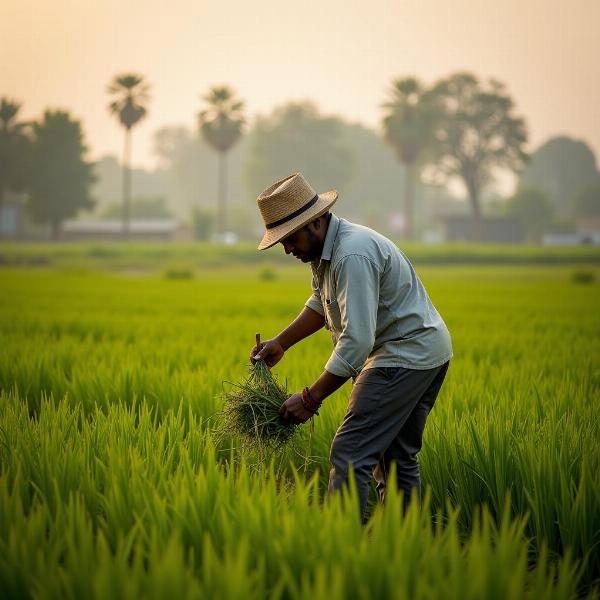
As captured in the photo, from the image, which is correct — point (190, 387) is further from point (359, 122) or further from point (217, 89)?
point (359, 122)

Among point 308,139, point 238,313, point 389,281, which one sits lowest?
point 238,313

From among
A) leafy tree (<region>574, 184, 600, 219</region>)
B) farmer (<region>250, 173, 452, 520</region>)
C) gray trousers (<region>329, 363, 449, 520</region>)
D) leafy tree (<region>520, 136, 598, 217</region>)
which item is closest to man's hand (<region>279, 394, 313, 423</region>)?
farmer (<region>250, 173, 452, 520</region>)

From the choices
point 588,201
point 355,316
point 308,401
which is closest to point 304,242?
point 355,316

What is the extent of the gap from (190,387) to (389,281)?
212 cm

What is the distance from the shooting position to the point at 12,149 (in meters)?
60.7

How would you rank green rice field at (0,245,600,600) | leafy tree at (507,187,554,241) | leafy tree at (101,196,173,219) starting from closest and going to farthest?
green rice field at (0,245,600,600) → leafy tree at (507,187,554,241) → leafy tree at (101,196,173,219)

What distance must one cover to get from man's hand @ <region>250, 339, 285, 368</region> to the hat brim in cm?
58

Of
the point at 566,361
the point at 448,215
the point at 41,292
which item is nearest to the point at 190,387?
the point at 566,361

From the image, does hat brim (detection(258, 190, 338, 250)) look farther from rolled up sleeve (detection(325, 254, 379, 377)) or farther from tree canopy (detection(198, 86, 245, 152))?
tree canopy (detection(198, 86, 245, 152))

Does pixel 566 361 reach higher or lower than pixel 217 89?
lower

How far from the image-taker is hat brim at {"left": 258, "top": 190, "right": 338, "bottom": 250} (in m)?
2.86

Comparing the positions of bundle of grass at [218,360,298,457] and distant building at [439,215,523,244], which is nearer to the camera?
bundle of grass at [218,360,298,457]

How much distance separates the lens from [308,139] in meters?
81.4

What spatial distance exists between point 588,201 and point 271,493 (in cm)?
9577
